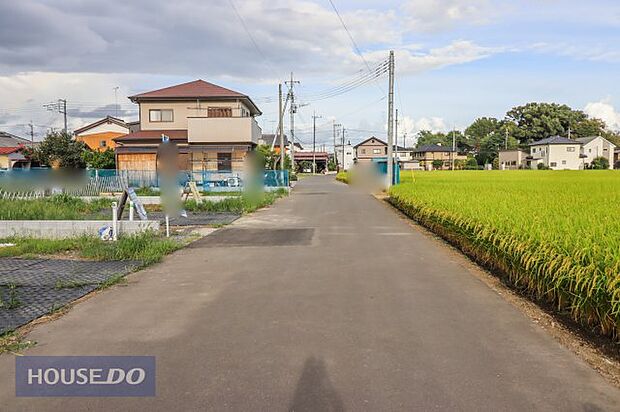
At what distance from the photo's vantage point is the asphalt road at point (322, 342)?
3521 mm

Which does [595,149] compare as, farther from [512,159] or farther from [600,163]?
[512,159]

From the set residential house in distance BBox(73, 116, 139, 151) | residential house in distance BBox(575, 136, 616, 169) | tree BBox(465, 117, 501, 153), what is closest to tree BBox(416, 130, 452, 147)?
tree BBox(465, 117, 501, 153)

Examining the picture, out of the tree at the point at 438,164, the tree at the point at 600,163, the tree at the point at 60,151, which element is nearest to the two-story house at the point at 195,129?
the tree at the point at 60,151

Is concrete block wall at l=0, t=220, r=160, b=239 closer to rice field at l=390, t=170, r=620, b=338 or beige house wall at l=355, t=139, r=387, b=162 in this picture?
rice field at l=390, t=170, r=620, b=338

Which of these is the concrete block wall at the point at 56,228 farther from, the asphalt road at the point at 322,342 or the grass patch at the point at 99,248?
the asphalt road at the point at 322,342

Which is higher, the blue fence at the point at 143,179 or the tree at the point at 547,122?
the tree at the point at 547,122

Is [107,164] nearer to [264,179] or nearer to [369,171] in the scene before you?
[264,179]

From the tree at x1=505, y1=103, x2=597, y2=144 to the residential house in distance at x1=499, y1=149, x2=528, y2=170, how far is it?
36.0 ft

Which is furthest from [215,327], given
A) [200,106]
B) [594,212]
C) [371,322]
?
[200,106]

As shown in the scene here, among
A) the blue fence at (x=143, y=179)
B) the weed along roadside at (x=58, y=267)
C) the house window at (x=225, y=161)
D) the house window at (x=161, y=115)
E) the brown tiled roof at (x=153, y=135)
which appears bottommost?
the weed along roadside at (x=58, y=267)

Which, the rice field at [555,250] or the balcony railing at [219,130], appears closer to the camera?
the rice field at [555,250]

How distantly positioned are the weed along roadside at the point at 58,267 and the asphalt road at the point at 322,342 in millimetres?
354

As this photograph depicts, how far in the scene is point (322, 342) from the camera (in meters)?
4.64

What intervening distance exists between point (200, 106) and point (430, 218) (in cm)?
2450
